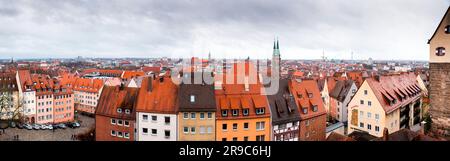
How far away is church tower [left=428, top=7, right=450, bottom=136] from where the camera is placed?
13750mm

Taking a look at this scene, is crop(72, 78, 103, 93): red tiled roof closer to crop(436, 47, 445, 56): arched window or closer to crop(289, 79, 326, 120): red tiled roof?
crop(289, 79, 326, 120): red tiled roof

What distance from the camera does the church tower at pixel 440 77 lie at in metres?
13.8

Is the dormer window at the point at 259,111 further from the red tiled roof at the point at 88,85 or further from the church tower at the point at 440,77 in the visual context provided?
the red tiled roof at the point at 88,85

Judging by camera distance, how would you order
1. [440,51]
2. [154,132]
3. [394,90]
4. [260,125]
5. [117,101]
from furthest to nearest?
[394,90], [117,101], [260,125], [154,132], [440,51]

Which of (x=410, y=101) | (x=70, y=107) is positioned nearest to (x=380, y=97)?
(x=410, y=101)

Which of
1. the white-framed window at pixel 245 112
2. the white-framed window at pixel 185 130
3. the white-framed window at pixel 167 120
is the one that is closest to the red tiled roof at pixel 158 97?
the white-framed window at pixel 167 120

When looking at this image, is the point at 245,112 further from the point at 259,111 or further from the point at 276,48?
the point at 276,48

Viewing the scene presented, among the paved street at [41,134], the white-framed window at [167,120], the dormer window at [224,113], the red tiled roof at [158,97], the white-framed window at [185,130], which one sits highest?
the red tiled roof at [158,97]

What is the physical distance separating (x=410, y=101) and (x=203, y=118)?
44.5ft

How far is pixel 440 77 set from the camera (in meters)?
13.9

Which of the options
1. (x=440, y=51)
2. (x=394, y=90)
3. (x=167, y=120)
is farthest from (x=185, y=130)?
(x=394, y=90)

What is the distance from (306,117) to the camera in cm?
1759

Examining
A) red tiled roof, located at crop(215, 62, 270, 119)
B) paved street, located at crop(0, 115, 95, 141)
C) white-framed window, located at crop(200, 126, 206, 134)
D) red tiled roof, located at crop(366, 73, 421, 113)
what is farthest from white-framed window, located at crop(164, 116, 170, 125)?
paved street, located at crop(0, 115, 95, 141)
